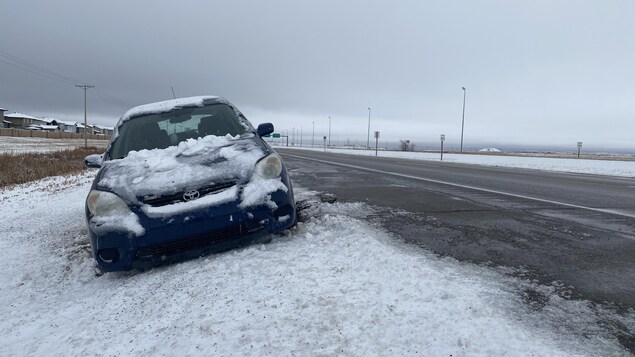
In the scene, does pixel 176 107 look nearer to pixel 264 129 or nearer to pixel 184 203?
pixel 264 129

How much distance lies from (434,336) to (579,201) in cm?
629

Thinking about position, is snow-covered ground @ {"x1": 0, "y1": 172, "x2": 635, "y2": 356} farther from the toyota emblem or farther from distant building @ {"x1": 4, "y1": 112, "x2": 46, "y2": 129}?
distant building @ {"x1": 4, "y1": 112, "x2": 46, "y2": 129}

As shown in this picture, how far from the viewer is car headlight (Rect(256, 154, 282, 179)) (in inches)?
147

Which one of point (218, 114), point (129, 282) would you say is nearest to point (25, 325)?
point (129, 282)

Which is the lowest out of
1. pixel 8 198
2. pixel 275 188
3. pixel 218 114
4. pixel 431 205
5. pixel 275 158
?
pixel 8 198

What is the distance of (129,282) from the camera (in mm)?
3289

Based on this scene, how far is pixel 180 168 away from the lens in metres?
3.63

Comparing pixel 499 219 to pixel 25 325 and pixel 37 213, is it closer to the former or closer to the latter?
pixel 25 325

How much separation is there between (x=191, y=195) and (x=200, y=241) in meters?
0.41

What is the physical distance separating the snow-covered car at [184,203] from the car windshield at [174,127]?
0.50m

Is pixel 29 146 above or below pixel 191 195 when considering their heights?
below

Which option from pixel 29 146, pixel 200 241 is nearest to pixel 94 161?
pixel 200 241

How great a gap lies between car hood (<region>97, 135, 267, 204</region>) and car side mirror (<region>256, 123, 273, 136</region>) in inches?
28.5

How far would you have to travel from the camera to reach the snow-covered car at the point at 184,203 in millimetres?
3260
